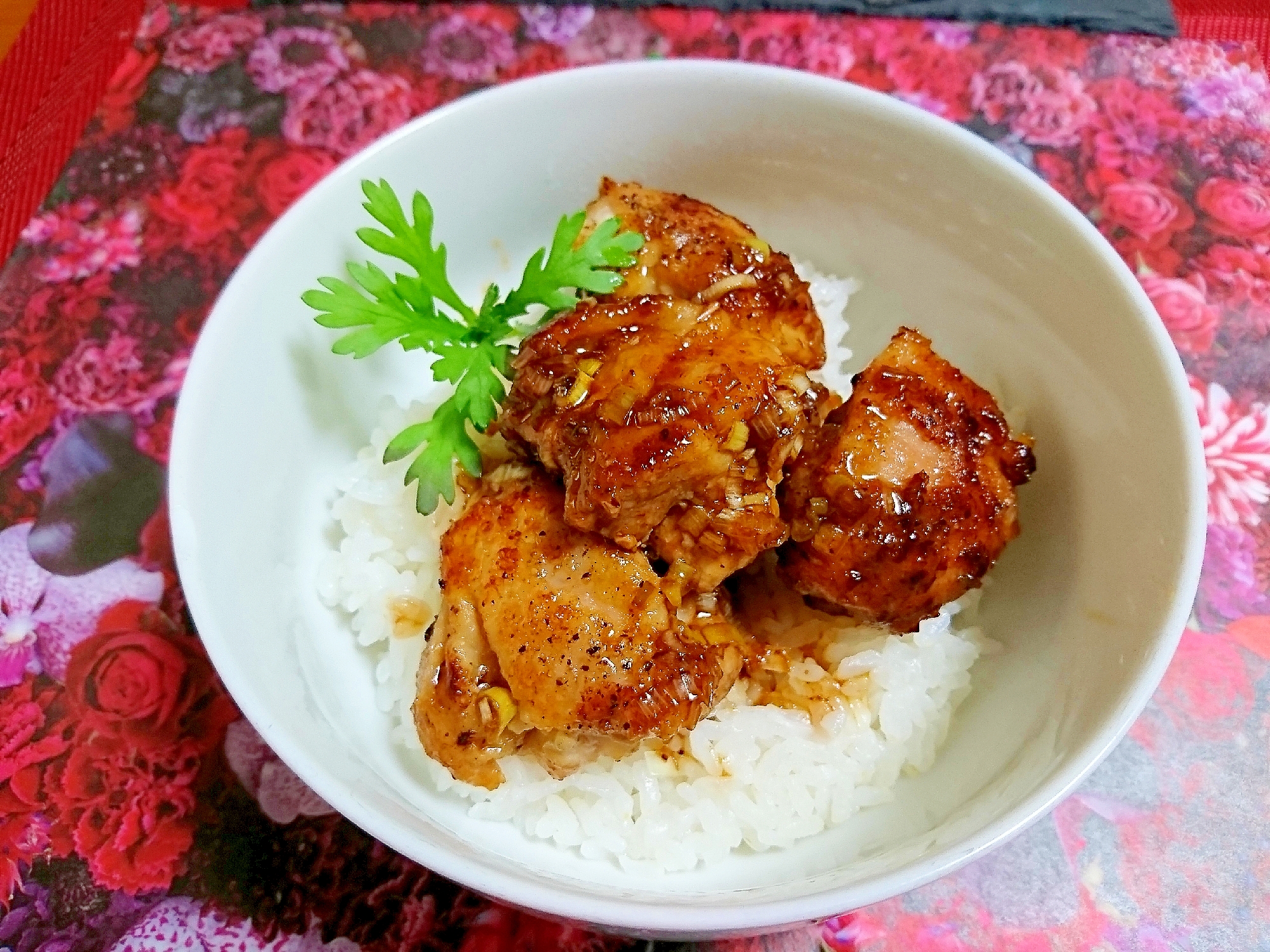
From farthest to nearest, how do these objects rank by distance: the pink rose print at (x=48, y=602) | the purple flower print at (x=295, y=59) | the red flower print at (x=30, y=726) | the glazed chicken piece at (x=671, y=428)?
the purple flower print at (x=295, y=59)
the pink rose print at (x=48, y=602)
the red flower print at (x=30, y=726)
the glazed chicken piece at (x=671, y=428)

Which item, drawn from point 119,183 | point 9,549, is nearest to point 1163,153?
point 119,183

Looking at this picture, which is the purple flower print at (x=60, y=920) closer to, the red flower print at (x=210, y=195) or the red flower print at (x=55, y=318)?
the red flower print at (x=55, y=318)

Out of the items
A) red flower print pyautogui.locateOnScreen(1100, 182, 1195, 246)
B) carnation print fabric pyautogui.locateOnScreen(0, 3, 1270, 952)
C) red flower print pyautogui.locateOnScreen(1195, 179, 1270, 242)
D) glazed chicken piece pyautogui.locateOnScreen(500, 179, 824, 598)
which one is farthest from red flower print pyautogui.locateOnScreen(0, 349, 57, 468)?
red flower print pyautogui.locateOnScreen(1195, 179, 1270, 242)

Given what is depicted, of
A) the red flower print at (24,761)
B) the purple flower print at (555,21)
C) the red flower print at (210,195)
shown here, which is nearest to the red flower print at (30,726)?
the red flower print at (24,761)

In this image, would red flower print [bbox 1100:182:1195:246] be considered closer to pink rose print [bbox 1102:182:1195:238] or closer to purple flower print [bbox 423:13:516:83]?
pink rose print [bbox 1102:182:1195:238]

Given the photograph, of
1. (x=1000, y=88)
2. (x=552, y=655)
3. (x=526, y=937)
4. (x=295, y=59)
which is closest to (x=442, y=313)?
(x=552, y=655)

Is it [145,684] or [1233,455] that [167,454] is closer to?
[145,684]

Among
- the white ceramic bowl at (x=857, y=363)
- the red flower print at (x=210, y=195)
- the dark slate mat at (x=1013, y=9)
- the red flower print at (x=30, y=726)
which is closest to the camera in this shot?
the white ceramic bowl at (x=857, y=363)
